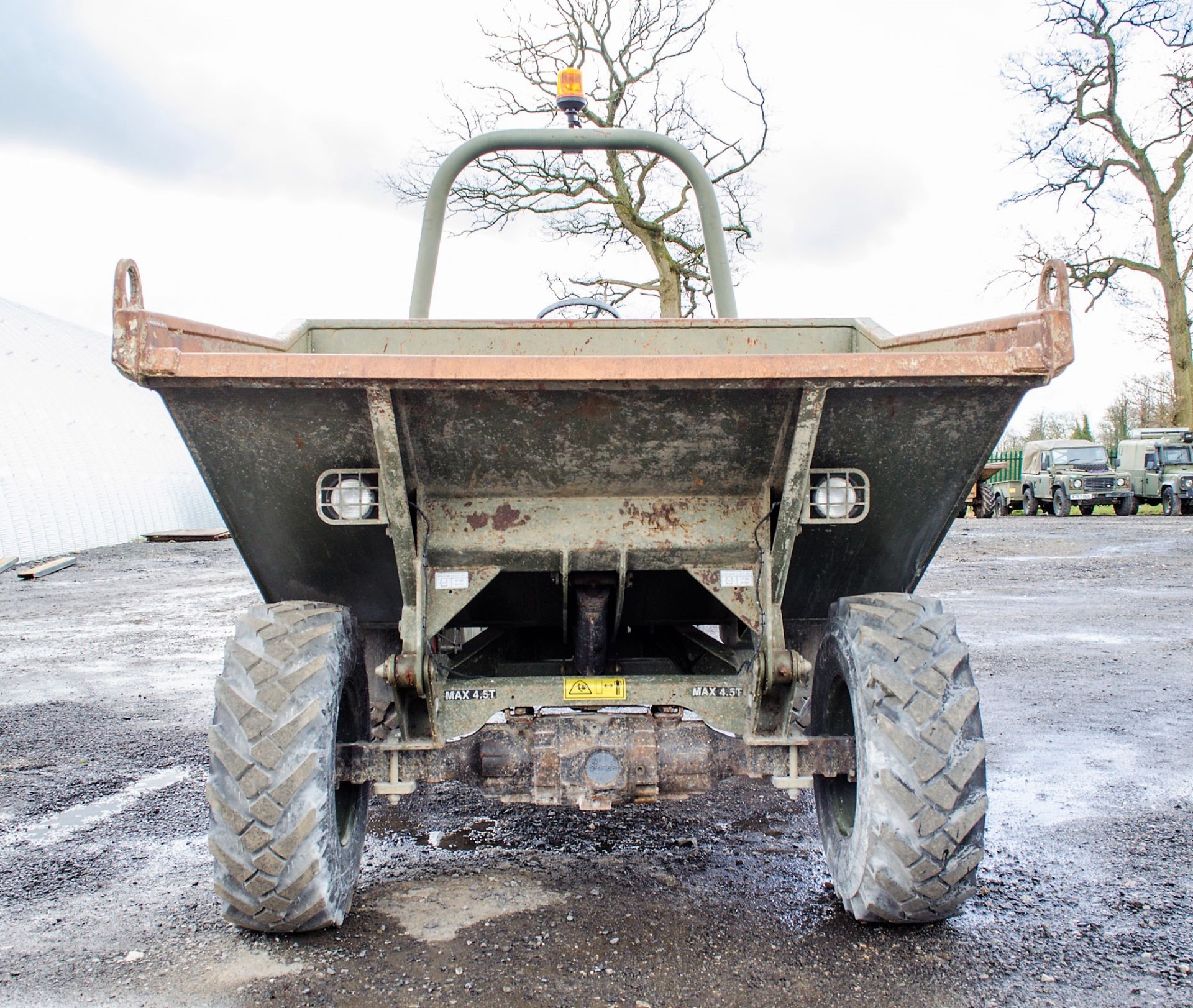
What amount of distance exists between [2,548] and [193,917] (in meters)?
16.5


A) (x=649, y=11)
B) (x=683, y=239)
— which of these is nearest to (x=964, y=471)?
(x=683, y=239)

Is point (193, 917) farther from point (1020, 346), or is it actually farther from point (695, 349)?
point (1020, 346)

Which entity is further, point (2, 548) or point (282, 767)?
point (2, 548)

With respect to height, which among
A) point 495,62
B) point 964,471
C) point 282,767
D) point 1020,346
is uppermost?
point 495,62

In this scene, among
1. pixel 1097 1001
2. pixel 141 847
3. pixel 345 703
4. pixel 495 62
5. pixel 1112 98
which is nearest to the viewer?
pixel 1097 1001

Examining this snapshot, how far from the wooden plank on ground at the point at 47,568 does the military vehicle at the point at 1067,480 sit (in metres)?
23.7

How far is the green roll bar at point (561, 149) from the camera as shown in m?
5.03

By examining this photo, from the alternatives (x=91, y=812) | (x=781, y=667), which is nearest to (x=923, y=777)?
(x=781, y=667)

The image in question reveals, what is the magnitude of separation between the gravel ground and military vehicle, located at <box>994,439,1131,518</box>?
74.7 ft

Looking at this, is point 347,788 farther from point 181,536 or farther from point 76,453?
point 76,453

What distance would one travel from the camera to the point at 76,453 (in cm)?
2036

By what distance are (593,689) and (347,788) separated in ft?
2.84

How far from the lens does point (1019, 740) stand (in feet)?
17.3

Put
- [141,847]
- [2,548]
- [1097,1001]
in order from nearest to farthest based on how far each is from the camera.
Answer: [1097,1001] < [141,847] < [2,548]
